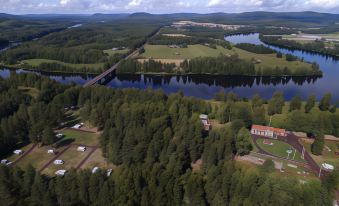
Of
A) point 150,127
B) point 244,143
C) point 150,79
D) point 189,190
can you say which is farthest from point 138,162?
point 150,79

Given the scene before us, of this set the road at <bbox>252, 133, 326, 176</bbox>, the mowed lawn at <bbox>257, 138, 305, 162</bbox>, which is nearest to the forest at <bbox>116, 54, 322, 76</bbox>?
the road at <bbox>252, 133, 326, 176</bbox>

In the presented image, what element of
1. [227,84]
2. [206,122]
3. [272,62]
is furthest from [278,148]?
[272,62]

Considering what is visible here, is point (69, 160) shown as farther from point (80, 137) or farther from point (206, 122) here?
point (206, 122)

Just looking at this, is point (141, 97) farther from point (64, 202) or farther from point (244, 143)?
point (64, 202)

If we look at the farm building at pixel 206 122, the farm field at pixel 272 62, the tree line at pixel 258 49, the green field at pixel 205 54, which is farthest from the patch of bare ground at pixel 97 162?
the tree line at pixel 258 49

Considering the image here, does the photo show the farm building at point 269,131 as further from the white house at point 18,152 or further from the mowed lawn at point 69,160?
the white house at point 18,152

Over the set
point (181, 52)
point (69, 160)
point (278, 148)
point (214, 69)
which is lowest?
point (69, 160)
